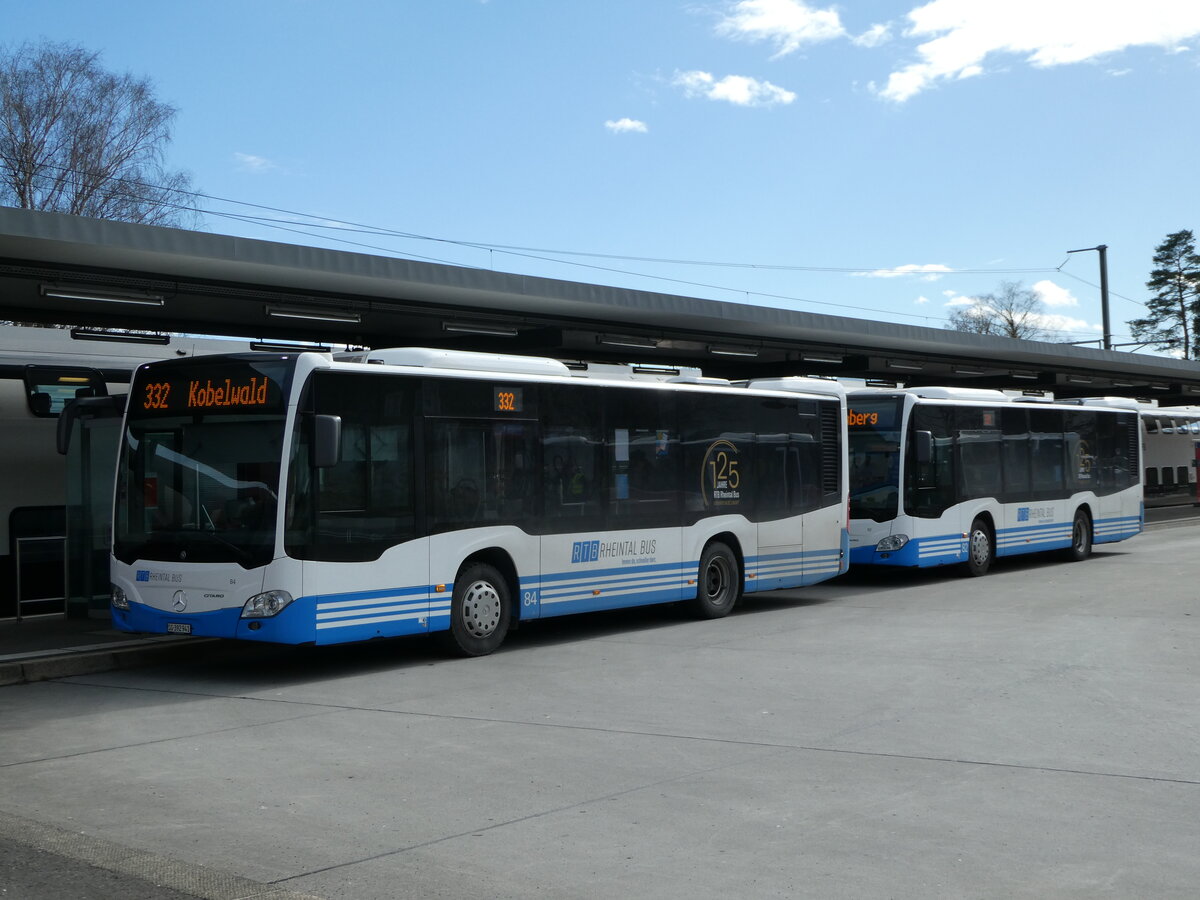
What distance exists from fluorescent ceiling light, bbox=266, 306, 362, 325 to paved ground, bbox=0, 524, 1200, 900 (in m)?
5.57

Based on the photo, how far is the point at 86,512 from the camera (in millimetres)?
15281

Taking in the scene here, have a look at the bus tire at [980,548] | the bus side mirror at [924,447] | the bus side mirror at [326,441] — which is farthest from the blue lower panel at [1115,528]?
the bus side mirror at [326,441]

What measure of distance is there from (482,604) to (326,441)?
2.73 metres

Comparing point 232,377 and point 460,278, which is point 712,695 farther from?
point 460,278

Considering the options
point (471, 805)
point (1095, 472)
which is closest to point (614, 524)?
point (471, 805)

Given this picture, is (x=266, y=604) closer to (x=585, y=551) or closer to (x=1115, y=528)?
(x=585, y=551)

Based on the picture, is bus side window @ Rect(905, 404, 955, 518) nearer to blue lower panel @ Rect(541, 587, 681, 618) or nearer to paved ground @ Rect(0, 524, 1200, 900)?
blue lower panel @ Rect(541, 587, 681, 618)

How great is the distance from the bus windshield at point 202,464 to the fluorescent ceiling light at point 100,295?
11.4 feet

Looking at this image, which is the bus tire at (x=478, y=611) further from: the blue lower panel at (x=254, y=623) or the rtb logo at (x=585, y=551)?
the blue lower panel at (x=254, y=623)

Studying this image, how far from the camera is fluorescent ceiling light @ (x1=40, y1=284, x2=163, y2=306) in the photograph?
1493cm

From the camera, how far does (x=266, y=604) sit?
11.0 m

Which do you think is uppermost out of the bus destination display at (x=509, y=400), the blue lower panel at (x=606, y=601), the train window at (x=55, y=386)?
the train window at (x=55, y=386)

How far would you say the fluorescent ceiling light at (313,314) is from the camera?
17547 mm

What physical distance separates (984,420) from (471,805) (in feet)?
52.6
